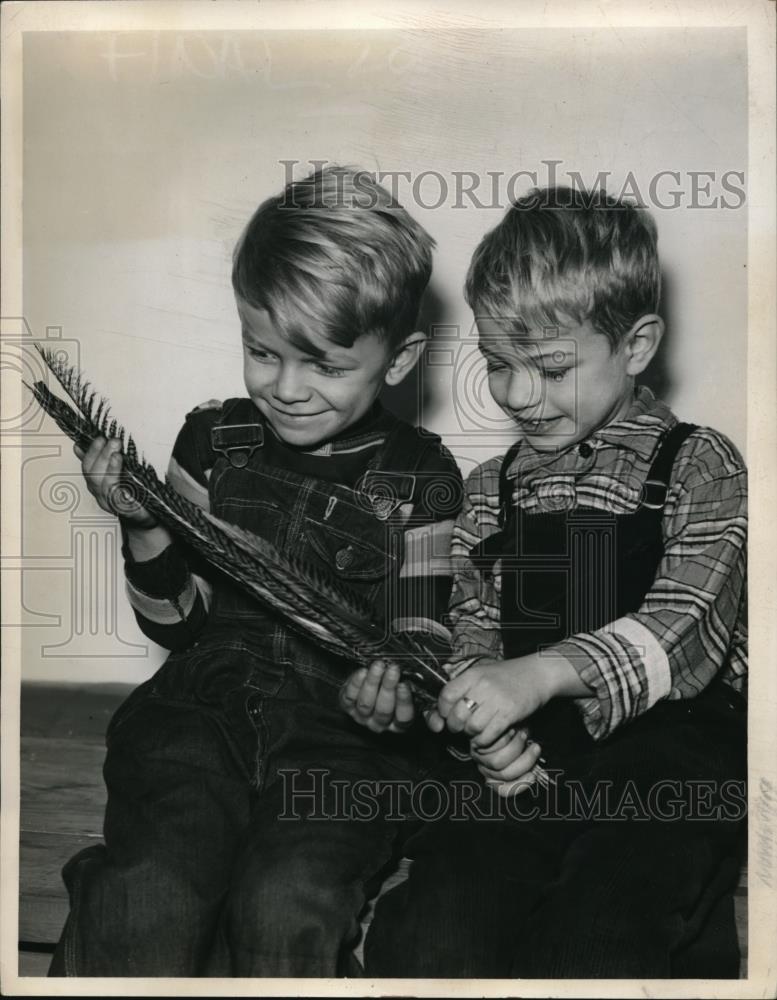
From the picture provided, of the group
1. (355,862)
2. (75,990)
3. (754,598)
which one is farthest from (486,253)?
(75,990)

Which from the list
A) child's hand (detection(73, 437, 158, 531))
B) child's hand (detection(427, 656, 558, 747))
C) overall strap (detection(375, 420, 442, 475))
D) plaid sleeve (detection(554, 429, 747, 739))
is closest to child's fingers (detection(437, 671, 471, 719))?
child's hand (detection(427, 656, 558, 747))

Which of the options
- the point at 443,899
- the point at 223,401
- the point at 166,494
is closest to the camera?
the point at 443,899

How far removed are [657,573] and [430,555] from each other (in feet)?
0.72

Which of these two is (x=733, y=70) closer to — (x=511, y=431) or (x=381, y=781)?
(x=511, y=431)

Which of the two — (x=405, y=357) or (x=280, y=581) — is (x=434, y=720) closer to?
(x=280, y=581)

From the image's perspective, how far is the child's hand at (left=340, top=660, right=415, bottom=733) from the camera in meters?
1.12

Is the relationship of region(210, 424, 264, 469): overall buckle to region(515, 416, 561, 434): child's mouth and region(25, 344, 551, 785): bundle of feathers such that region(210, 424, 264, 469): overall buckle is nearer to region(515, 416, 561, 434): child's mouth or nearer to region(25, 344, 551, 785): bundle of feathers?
region(25, 344, 551, 785): bundle of feathers

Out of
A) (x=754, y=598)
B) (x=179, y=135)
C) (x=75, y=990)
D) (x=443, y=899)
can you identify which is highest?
(x=179, y=135)

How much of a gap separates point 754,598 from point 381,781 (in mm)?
404

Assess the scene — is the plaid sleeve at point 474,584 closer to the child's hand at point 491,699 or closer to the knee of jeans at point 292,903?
the child's hand at point 491,699

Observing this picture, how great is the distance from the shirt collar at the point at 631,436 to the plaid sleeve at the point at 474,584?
3cm

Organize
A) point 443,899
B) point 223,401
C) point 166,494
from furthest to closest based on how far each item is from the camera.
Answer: point 223,401, point 166,494, point 443,899

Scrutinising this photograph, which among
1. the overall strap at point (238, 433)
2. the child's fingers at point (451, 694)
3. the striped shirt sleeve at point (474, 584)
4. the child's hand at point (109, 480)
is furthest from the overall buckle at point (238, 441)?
the child's fingers at point (451, 694)

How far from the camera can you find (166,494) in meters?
1.17
